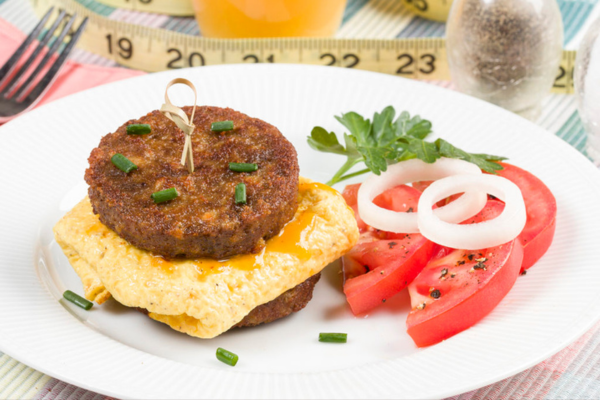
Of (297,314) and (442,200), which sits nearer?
(297,314)

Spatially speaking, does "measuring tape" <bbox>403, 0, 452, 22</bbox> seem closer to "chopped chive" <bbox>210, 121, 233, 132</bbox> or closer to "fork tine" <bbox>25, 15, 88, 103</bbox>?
"fork tine" <bbox>25, 15, 88, 103</bbox>

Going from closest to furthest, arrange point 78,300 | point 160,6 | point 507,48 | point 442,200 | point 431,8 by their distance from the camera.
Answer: point 78,300 → point 442,200 → point 507,48 → point 431,8 → point 160,6

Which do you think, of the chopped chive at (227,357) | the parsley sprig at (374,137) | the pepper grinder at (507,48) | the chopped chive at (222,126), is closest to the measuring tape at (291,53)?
the pepper grinder at (507,48)

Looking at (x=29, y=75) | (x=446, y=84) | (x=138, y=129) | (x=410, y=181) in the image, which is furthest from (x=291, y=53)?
(x=138, y=129)

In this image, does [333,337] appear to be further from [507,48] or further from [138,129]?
[507,48]

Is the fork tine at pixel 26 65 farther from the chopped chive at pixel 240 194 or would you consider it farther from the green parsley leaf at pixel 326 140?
the chopped chive at pixel 240 194

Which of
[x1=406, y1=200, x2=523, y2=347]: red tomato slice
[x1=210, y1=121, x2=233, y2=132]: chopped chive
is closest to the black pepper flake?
[x1=406, y1=200, x2=523, y2=347]: red tomato slice
